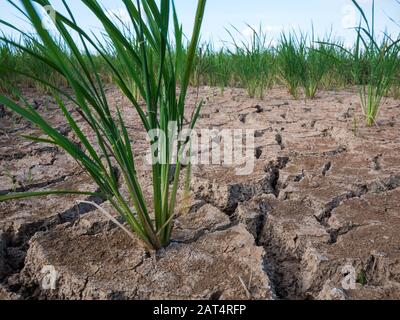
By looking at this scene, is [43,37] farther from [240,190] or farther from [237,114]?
[237,114]

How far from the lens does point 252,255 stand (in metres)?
1.13

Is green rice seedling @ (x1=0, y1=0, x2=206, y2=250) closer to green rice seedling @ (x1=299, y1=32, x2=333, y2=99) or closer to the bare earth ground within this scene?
the bare earth ground

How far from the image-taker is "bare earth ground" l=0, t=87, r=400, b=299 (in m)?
1.05

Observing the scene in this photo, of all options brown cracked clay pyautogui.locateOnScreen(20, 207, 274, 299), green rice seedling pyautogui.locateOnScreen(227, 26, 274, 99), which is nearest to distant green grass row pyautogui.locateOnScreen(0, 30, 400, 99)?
green rice seedling pyautogui.locateOnScreen(227, 26, 274, 99)

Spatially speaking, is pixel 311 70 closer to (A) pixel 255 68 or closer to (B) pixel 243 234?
(A) pixel 255 68

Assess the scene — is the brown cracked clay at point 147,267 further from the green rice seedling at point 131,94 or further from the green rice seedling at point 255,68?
the green rice seedling at point 255,68

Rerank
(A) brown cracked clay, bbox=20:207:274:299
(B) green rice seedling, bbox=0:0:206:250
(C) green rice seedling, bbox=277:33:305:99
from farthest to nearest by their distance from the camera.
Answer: (C) green rice seedling, bbox=277:33:305:99 < (A) brown cracked clay, bbox=20:207:274:299 < (B) green rice seedling, bbox=0:0:206:250

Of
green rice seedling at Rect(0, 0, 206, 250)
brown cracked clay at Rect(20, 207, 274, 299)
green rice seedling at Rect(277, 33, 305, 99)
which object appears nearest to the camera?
green rice seedling at Rect(0, 0, 206, 250)

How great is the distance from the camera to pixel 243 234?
1.24m

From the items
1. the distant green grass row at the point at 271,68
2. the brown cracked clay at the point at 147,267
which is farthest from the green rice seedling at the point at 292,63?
the brown cracked clay at the point at 147,267

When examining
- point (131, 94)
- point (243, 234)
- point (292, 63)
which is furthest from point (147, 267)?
point (292, 63)

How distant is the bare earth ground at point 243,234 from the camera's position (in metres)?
1.05
